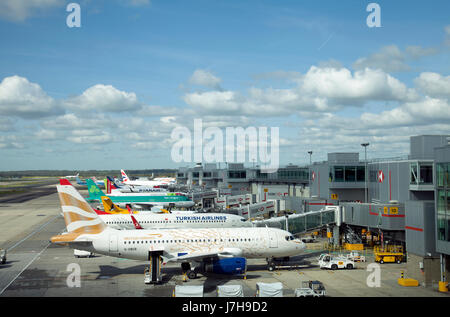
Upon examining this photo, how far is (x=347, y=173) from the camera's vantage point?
208ft

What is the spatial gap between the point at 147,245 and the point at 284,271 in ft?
48.4

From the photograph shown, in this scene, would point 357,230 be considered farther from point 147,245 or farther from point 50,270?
point 50,270

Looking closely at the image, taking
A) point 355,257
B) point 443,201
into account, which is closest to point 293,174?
point 355,257

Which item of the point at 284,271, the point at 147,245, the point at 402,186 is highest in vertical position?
the point at 402,186

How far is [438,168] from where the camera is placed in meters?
34.3

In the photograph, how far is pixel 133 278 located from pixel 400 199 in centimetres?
3377

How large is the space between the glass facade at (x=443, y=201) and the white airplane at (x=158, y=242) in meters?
16.8

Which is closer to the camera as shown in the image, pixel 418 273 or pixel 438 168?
pixel 438 168

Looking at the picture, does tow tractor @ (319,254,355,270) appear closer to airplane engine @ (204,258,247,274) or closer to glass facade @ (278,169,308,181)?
airplane engine @ (204,258,247,274)

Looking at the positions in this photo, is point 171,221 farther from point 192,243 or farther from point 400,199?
point 400,199

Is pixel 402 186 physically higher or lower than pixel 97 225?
higher

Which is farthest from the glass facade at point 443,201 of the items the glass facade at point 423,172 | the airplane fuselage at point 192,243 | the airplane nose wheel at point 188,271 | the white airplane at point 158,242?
the airplane nose wheel at point 188,271

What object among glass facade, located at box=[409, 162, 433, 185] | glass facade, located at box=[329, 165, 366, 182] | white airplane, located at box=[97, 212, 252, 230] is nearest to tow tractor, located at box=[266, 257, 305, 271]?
glass facade, located at box=[409, 162, 433, 185]
